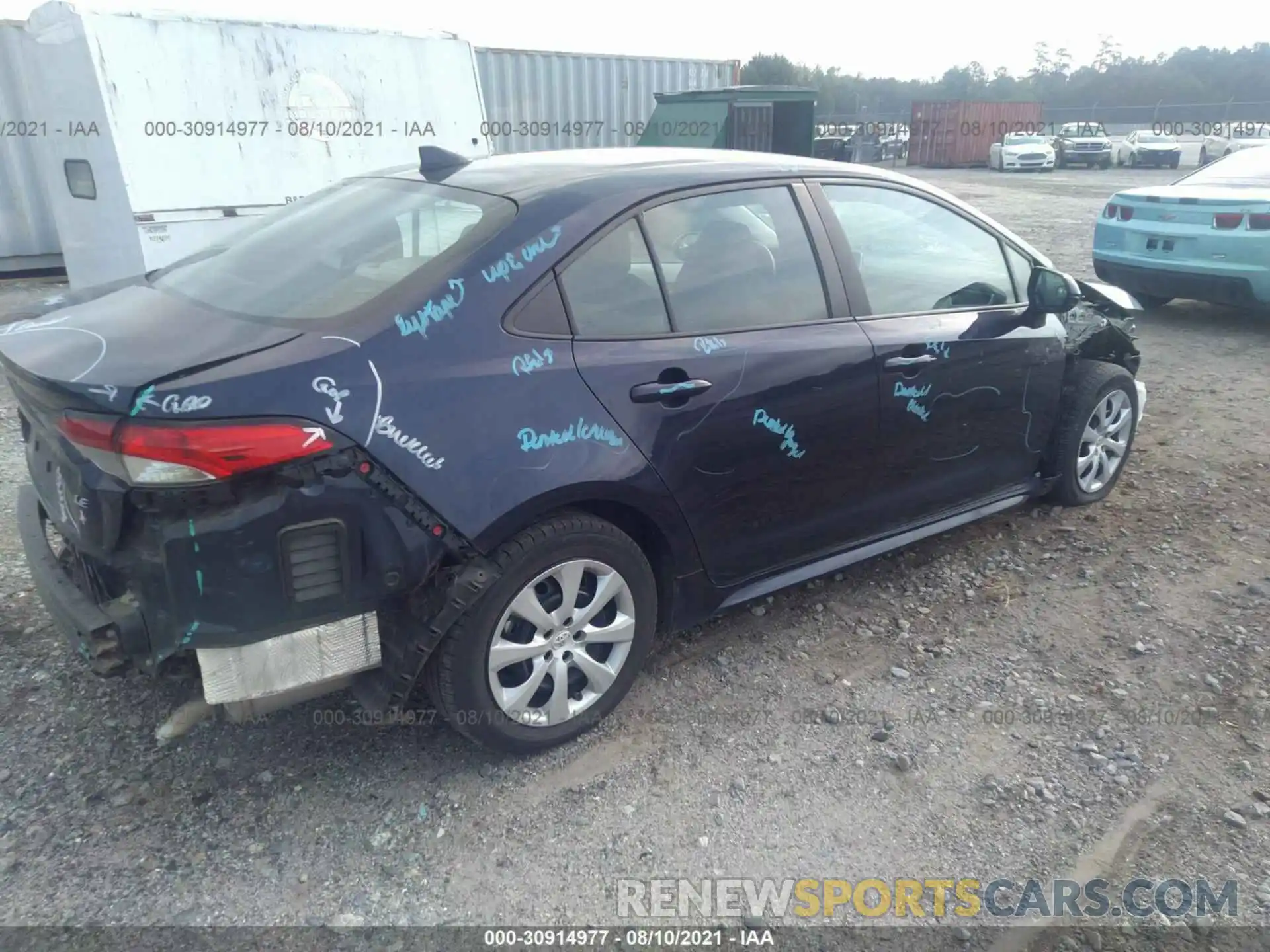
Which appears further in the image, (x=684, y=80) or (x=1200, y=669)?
(x=684, y=80)

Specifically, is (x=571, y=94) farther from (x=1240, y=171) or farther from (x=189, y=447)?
(x=189, y=447)

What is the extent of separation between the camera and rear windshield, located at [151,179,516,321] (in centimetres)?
249

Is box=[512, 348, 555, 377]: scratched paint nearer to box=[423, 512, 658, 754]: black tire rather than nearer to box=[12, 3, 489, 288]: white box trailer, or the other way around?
box=[423, 512, 658, 754]: black tire

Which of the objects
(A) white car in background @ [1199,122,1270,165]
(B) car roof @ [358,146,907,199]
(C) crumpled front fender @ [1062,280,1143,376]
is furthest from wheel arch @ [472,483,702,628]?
(A) white car in background @ [1199,122,1270,165]

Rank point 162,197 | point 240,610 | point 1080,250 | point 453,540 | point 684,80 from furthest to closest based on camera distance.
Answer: point 684,80 → point 1080,250 → point 162,197 → point 453,540 → point 240,610

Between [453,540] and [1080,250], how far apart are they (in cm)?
1165

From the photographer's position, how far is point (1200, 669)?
322 centimetres

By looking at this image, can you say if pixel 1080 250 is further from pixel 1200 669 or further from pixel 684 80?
pixel 1200 669

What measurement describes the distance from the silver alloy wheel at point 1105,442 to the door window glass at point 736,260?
185 cm

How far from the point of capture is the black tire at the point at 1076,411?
13.5 feet

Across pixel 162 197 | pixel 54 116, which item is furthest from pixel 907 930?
pixel 54 116

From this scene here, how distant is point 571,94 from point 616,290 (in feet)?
34.0

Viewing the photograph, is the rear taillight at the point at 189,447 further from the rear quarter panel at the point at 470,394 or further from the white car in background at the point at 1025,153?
the white car in background at the point at 1025,153

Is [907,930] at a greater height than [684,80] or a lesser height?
lesser
